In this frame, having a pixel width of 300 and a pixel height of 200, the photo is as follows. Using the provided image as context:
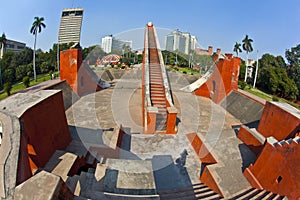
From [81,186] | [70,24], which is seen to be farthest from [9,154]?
[70,24]

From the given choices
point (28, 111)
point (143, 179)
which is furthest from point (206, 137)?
point (28, 111)

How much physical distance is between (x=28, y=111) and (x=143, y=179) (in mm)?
3117

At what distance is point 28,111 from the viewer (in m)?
4.70

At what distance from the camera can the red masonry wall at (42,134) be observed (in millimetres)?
4121

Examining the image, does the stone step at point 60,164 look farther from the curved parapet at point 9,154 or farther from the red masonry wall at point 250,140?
the red masonry wall at point 250,140

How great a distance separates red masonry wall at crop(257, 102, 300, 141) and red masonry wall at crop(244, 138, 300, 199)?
63.2 inches

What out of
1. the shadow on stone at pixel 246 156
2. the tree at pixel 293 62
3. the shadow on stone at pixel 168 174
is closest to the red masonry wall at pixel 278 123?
the shadow on stone at pixel 246 156

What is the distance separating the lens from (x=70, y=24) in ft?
259

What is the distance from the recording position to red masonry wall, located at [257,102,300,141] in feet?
19.6

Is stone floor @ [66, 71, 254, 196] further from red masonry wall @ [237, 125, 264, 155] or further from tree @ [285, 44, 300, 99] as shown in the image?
tree @ [285, 44, 300, 99]

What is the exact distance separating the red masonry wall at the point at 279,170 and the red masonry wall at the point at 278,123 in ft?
5.27

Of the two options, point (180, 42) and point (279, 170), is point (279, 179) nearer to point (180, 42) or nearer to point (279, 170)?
point (279, 170)

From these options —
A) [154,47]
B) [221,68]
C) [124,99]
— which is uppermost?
[154,47]

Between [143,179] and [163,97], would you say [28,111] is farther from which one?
[163,97]
